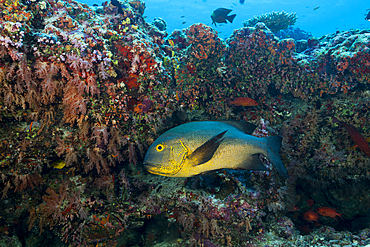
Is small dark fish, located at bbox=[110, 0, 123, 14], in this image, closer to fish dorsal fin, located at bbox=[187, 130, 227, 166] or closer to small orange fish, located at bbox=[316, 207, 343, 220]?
fish dorsal fin, located at bbox=[187, 130, 227, 166]

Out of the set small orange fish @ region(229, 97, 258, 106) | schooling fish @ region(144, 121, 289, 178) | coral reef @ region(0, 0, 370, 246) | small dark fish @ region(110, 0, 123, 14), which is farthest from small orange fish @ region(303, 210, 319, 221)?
small dark fish @ region(110, 0, 123, 14)

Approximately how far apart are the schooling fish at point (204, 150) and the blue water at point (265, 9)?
192 ft

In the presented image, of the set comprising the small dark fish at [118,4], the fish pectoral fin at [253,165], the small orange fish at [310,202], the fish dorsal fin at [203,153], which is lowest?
the small orange fish at [310,202]

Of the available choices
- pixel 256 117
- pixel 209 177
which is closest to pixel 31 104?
pixel 209 177

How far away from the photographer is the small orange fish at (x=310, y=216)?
3.79m

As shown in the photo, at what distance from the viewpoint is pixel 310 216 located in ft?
12.6

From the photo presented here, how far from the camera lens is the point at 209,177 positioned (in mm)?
3459

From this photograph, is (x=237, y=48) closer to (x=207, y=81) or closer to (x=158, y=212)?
(x=207, y=81)

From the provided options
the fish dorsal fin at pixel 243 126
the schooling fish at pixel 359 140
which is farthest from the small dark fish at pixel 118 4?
the schooling fish at pixel 359 140

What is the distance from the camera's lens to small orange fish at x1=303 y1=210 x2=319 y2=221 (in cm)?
379

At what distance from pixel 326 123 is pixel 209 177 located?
3325 millimetres

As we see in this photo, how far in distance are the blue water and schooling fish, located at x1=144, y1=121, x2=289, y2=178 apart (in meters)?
58.5

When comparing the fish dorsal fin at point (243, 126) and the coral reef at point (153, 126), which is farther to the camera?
the coral reef at point (153, 126)

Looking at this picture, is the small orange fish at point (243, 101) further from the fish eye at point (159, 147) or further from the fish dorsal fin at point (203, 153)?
the fish eye at point (159, 147)
